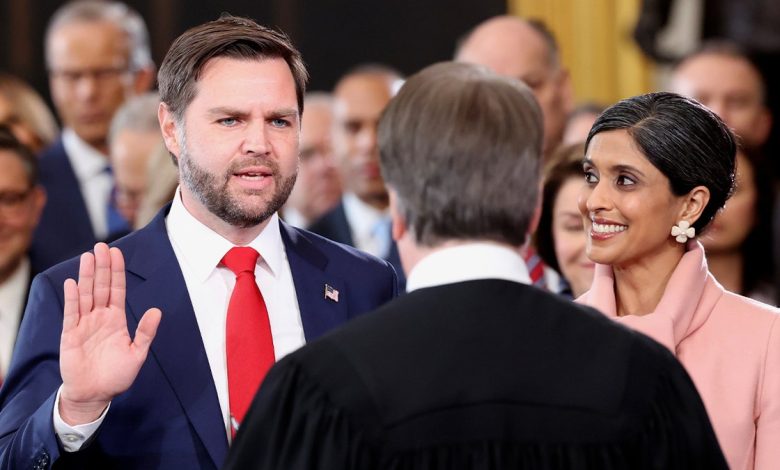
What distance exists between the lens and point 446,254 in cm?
236

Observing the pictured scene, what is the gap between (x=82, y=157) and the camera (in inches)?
242

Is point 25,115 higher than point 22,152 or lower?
lower

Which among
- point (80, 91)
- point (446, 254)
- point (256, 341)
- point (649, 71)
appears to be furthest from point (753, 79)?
point (446, 254)

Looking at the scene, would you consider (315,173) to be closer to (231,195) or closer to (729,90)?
(729,90)

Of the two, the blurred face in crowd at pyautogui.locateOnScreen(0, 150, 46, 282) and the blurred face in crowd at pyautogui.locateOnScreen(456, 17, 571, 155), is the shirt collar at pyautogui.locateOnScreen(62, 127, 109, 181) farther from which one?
the blurred face in crowd at pyautogui.locateOnScreen(456, 17, 571, 155)

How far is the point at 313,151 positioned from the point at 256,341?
4.67 meters

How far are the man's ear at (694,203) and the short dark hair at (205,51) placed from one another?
3.05 feet

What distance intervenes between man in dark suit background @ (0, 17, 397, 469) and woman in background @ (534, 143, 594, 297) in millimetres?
1008

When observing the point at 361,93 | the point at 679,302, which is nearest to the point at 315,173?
the point at 361,93

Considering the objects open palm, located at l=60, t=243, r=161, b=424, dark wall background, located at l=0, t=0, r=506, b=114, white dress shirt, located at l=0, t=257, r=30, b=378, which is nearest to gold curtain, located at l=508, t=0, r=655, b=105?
dark wall background, located at l=0, t=0, r=506, b=114

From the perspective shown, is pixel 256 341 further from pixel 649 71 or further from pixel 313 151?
pixel 649 71

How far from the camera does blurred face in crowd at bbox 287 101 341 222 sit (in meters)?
7.65

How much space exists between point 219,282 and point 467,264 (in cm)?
98

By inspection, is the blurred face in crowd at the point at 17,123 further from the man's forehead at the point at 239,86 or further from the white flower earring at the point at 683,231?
the white flower earring at the point at 683,231
